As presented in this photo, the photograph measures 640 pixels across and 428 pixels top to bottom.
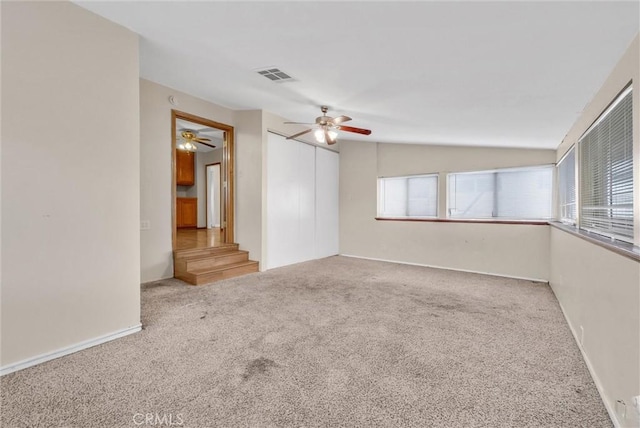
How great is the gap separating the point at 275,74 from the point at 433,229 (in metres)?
4.01

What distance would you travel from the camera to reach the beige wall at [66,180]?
1.94 meters

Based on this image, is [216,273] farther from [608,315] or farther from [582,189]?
[582,189]

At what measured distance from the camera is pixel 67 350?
2160mm

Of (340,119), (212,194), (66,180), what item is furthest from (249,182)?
(212,194)

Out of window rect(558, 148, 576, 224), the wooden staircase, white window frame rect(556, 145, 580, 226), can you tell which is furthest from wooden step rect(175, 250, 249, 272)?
window rect(558, 148, 576, 224)

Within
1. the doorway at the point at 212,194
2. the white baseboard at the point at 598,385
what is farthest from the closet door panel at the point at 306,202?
the white baseboard at the point at 598,385

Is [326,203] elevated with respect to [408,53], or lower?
lower

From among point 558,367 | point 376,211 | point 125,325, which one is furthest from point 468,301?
point 125,325

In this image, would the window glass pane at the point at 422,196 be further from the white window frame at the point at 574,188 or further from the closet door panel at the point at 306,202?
the closet door panel at the point at 306,202

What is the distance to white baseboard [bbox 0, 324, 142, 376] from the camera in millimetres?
1916

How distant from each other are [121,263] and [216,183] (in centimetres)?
655

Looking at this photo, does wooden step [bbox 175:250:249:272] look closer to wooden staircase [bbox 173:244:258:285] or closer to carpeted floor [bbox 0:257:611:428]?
wooden staircase [bbox 173:244:258:285]

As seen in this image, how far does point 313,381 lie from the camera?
184cm

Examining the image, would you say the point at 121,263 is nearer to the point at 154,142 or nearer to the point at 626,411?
the point at 154,142
